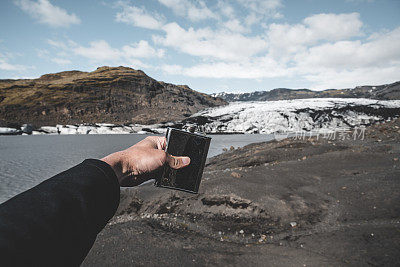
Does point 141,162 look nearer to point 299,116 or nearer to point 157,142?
point 157,142

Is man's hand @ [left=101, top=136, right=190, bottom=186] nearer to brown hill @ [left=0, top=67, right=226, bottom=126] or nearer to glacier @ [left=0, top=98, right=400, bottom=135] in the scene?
glacier @ [left=0, top=98, right=400, bottom=135]

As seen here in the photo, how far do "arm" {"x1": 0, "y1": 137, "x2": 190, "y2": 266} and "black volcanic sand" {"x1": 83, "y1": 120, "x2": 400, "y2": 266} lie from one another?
3.02m

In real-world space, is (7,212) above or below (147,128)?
above

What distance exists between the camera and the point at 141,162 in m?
2.16

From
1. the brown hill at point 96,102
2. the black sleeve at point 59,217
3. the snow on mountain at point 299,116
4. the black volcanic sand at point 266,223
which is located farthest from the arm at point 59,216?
the brown hill at point 96,102

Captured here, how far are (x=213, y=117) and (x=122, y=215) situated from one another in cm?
4717

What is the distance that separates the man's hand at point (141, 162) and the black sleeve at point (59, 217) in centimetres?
49

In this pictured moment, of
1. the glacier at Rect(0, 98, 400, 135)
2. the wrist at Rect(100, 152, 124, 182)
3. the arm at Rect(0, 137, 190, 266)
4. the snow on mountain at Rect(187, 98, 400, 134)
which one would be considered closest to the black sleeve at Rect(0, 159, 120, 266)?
the arm at Rect(0, 137, 190, 266)

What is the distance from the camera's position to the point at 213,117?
172 feet

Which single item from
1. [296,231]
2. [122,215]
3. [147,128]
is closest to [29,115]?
[147,128]

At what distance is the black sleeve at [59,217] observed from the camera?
80cm

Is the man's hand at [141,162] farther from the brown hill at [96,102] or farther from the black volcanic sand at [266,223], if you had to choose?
the brown hill at [96,102]

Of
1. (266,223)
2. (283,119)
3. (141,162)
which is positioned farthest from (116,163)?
(283,119)

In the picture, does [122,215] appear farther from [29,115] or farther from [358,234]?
[29,115]
